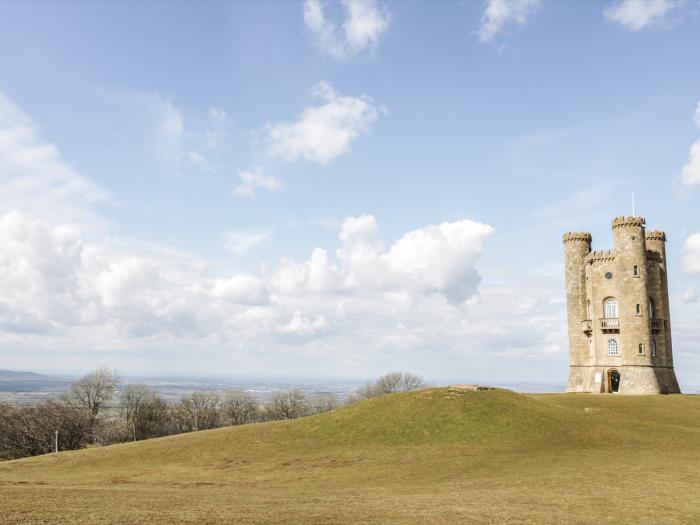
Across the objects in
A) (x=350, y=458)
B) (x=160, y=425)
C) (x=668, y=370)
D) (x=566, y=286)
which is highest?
(x=566, y=286)

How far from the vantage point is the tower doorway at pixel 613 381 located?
3270 inches

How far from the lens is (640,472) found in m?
32.8

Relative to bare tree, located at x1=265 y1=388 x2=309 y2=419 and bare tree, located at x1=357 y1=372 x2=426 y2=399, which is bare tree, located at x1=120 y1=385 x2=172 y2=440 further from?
bare tree, located at x1=357 y1=372 x2=426 y2=399

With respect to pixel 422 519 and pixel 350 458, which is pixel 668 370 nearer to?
pixel 350 458

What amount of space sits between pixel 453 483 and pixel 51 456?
138ft

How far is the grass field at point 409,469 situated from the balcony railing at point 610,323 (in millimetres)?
14027

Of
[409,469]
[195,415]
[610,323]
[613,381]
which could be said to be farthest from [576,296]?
[195,415]

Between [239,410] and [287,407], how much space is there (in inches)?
477

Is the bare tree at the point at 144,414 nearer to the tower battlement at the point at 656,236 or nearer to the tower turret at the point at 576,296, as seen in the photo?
the tower turret at the point at 576,296

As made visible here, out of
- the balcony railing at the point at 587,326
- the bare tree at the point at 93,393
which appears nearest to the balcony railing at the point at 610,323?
the balcony railing at the point at 587,326

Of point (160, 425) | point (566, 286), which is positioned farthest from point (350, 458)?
point (160, 425)

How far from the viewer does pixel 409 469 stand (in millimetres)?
38656

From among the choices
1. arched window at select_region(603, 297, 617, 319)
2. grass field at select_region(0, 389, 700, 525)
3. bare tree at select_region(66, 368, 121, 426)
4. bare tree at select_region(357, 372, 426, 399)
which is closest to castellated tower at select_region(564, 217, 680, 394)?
arched window at select_region(603, 297, 617, 319)

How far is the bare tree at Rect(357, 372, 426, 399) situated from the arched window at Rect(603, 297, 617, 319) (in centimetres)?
7546
